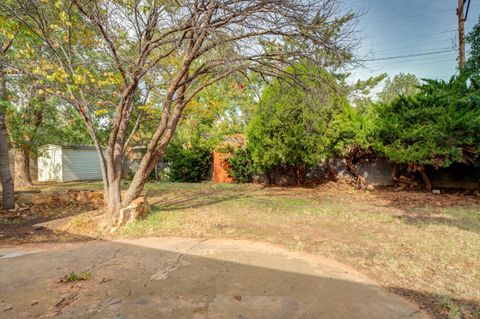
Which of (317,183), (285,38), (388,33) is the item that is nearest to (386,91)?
(388,33)

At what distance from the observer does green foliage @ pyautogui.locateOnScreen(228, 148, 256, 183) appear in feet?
38.0

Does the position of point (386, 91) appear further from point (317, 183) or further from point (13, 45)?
point (13, 45)

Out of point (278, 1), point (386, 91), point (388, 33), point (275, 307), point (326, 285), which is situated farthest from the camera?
point (386, 91)

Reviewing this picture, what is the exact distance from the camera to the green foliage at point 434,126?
257 inches

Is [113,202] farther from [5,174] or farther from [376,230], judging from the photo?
[376,230]

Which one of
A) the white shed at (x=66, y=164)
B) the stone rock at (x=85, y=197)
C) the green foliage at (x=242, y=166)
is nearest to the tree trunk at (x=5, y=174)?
the stone rock at (x=85, y=197)

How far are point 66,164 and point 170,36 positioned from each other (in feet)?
43.8

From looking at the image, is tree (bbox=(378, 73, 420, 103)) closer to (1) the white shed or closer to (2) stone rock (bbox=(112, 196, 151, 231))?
(1) the white shed

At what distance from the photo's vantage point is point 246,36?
4.76 m

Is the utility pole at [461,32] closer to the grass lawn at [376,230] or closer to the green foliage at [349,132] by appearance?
the green foliage at [349,132]

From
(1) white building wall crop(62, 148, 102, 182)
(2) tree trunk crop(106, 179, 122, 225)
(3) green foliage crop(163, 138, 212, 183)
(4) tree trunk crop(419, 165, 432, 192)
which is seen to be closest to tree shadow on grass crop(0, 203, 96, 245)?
(2) tree trunk crop(106, 179, 122, 225)

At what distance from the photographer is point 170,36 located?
5.25 metres

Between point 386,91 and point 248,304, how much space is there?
1532 inches

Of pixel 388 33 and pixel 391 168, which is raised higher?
pixel 388 33
